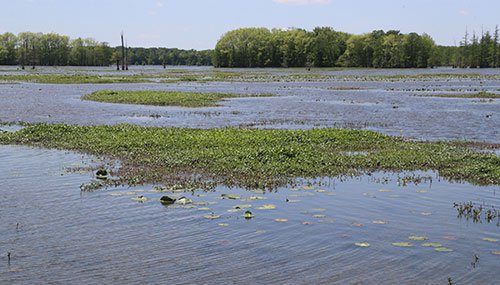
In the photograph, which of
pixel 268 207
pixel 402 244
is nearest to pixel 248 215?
pixel 268 207

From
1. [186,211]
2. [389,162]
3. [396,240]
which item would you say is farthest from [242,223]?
[389,162]

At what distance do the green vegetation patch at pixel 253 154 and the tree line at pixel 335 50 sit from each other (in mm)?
146562

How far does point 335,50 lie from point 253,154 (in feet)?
557

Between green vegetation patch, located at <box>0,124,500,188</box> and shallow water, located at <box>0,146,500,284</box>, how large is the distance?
1.48m

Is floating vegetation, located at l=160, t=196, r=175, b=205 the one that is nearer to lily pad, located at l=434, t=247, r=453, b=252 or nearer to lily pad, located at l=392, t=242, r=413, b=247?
lily pad, located at l=392, t=242, r=413, b=247

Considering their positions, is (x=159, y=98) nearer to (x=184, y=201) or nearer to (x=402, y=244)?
(x=184, y=201)

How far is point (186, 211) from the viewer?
558 inches

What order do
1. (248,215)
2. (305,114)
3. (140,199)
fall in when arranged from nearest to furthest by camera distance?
1. (248,215)
2. (140,199)
3. (305,114)

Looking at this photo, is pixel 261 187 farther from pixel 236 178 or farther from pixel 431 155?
pixel 431 155

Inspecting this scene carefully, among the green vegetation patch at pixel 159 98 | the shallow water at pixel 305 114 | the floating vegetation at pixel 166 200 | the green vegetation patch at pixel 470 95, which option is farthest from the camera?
the green vegetation patch at pixel 470 95

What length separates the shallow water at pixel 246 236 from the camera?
408 inches

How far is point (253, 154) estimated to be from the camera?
20.4 m

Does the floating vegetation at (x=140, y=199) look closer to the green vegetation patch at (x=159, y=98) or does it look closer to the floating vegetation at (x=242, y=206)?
the floating vegetation at (x=242, y=206)

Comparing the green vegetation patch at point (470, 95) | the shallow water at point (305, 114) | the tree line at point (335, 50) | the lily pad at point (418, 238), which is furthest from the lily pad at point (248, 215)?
the tree line at point (335, 50)
